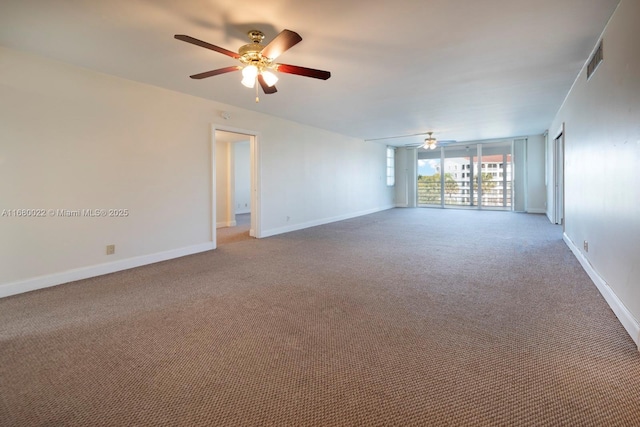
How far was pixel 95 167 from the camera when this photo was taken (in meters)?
3.75

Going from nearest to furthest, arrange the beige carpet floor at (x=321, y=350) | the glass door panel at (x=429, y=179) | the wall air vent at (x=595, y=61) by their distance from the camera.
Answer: the beige carpet floor at (x=321, y=350) → the wall air vent at (x=595, y=61) → the glass door panel at (x=429, y=179)

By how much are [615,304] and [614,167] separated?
3.67 feet

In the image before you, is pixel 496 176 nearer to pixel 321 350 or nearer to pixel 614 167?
pixel 614 167

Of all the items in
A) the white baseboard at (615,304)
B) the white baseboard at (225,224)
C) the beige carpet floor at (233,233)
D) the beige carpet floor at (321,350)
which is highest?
the white baseboard at (225,224)

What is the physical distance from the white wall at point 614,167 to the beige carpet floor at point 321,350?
253mm

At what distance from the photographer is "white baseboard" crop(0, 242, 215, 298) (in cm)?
316

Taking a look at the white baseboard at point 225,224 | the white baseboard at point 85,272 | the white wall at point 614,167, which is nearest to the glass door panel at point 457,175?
the white wall at point 614,167

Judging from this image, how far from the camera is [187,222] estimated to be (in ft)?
15.9

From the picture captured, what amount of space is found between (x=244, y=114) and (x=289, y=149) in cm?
142

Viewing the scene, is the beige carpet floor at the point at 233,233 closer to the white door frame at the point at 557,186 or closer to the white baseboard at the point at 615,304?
the white baseboard at the point at 615,304

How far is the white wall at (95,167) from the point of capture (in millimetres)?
3160

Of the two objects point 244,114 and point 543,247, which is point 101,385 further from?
point 543,247

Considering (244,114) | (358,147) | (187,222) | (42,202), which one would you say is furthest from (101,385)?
(358,147)

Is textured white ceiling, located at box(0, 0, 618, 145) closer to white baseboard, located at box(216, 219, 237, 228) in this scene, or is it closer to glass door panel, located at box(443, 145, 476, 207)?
white baseboard, located at box(216, 219, 237, 228)
